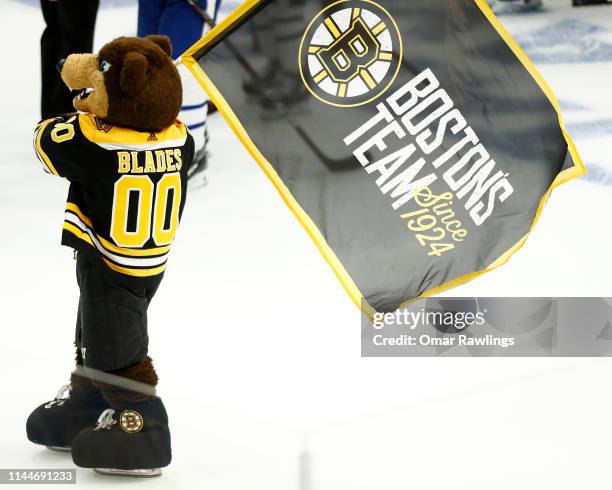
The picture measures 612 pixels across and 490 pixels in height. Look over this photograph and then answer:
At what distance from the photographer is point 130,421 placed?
2.28 meters

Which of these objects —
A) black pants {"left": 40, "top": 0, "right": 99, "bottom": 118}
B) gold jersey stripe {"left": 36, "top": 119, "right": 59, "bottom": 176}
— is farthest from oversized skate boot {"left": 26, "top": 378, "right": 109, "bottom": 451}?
black pants {"left": 40, "top": 0, "right": 99, "bottom": 118}

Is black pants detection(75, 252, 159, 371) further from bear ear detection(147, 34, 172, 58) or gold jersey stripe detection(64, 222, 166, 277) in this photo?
bear ear detection(147, 34, 172, 58)

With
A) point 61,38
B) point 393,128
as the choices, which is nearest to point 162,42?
point 393,128

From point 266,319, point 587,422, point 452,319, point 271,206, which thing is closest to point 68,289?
point 266,319

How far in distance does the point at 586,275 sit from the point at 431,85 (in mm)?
1068

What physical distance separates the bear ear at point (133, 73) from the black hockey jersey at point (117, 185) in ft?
0.31

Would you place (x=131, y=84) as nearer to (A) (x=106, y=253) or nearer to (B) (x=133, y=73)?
(B) (x=133, y=73)

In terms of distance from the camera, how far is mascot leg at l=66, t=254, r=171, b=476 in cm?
225

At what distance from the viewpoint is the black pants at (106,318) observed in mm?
2246

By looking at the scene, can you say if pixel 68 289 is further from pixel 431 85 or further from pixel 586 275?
pixel 586 275

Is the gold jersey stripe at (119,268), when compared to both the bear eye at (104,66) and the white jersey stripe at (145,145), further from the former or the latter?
the bear eye at (104,66)

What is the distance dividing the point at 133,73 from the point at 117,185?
8.7 inches

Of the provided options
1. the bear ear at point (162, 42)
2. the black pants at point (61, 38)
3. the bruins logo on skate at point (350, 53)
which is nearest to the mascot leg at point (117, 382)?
the bear ear at point (162, 42)

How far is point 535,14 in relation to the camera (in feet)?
17.7
